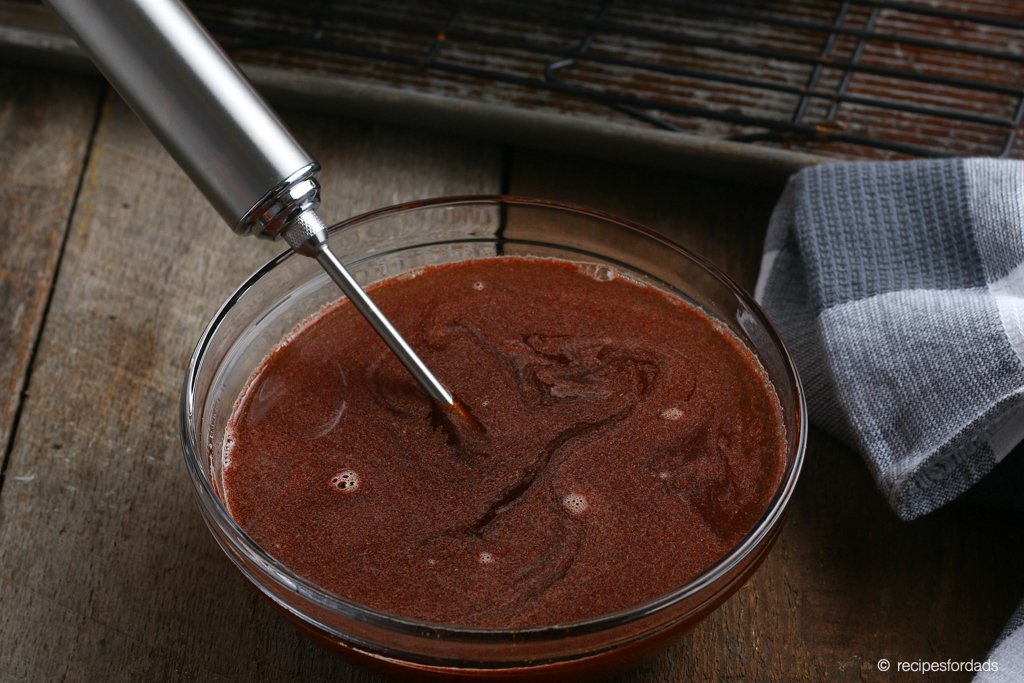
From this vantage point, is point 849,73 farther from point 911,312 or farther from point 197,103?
point 197,103

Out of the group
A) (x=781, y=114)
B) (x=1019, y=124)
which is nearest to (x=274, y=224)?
(x=781, y=114)

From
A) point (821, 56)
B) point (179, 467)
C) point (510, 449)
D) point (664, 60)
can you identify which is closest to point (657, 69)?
point (664, 60)

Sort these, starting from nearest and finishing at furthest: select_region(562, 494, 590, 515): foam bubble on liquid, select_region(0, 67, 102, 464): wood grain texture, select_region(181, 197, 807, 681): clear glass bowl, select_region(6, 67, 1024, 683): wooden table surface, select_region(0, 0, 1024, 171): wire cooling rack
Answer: select_region(181, 197, 807, 681): clear glass bowl, select_region(562, 494, 590, 515): foam bubble on liquid, select_region(6, 67, 1024, 683): wooden table surface, select_region(0, 67, 102, 464): wood grain texture, select_region(0, 0, 1024, 171): wire cooling rack

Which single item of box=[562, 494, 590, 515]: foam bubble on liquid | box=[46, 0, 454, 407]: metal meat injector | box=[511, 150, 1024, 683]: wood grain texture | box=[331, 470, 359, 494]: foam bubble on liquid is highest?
A: box=[46, 0, 454, 407]: metal meat injector

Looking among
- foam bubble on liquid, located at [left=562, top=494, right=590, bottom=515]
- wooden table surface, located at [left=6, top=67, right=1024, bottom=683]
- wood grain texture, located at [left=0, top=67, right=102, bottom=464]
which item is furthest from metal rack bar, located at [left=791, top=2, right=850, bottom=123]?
wood grain texture, located at [left=0, top=67, right=102, bottom=464]

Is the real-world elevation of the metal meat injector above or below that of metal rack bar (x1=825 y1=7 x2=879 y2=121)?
above

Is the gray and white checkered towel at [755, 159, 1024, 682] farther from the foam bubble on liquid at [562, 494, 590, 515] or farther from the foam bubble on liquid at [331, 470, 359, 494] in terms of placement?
the foam bubble on liquid at [331, 470, 359, 494]

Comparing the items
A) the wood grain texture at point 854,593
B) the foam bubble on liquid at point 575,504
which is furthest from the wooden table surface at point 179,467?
the foam bubble on liquid at point 575,504

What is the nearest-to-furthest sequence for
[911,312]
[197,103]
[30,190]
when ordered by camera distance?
[197,103] < [911,312] < [30,190]
